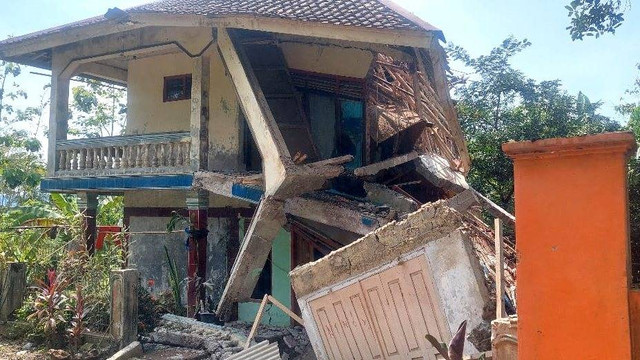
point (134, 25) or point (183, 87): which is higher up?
point (134, 25)

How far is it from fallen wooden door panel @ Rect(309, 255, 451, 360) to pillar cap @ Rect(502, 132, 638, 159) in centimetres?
253

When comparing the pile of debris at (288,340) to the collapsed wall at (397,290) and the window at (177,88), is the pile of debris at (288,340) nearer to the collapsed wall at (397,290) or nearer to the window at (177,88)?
the collapsed wall at (397,290)

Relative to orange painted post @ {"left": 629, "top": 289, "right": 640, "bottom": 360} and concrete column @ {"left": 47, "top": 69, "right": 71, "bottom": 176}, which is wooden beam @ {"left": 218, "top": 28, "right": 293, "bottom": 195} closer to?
concrete column @ {"left": 47, "top": 69, "right": 71, "bottom": 176}

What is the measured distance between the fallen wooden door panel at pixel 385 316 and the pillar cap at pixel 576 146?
2.53 metres

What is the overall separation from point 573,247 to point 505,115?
16397 millimetres

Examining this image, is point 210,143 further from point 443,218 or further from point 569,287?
point 569,287

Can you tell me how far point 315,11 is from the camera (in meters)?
8.70

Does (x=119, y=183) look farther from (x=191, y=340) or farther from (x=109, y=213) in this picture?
(x=109, y=213)

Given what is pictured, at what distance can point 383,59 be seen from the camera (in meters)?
11.7

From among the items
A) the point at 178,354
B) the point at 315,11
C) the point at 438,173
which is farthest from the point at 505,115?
the point at 178,354

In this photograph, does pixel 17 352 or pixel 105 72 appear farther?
pixel 105 72

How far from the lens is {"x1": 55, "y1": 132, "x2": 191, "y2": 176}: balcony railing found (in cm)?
1034

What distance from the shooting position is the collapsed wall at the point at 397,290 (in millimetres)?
5539

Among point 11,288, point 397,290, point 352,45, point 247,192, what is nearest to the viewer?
point 397,290
